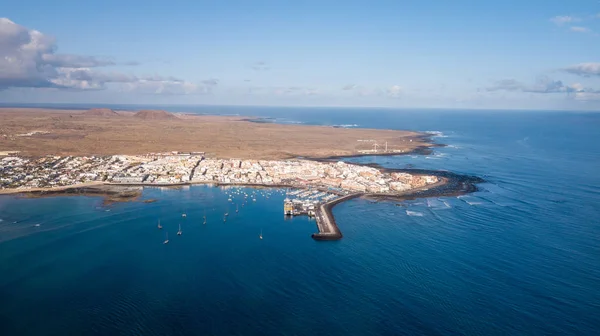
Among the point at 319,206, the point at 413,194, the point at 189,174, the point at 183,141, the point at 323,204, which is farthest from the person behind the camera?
the point at 183,141

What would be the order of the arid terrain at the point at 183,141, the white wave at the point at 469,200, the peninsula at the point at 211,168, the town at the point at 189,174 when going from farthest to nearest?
the arid terrain at the point at 183,141 → the town at the point at 189,174 → the peninsula at the point at 211,168 → the white wave at the point at 469,200

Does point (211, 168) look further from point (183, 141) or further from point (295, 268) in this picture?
point (183, 141)

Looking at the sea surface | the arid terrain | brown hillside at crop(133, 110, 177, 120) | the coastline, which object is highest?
brown hillside at crop(133, 110, 177, 120)

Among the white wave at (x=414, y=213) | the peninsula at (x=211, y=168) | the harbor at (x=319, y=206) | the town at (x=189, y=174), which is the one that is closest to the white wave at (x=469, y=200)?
the peninsula at (x=211, y=168)

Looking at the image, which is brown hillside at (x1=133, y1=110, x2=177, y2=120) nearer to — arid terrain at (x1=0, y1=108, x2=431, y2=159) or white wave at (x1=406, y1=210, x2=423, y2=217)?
arid terrain at (x1=0, y1=108, x2=431, y2=159)

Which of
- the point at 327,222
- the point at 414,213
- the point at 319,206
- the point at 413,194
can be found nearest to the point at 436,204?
the point at 413,194

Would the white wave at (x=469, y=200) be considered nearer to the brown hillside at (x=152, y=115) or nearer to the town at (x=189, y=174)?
the town at (x=189, y=174)

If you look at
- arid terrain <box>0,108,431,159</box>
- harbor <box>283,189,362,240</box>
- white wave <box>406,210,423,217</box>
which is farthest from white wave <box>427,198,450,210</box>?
arid terrain <box>0,108,431,159</box>
